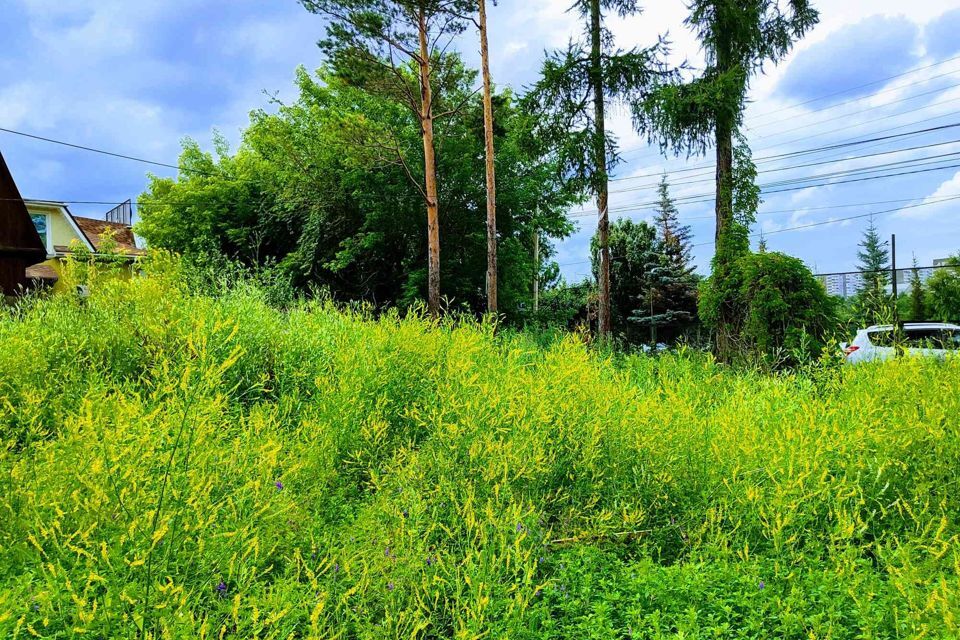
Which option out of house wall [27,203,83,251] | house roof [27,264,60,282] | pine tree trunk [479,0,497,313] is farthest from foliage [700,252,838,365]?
house wall [27,203,83,251]

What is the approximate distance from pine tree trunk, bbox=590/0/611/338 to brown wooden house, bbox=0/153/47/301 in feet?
53.5

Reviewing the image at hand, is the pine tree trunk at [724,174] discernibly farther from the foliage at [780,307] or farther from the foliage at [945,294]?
the foliage at [945,294]

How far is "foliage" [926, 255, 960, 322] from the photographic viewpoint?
21.5 meters

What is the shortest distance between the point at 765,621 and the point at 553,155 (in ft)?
41.3

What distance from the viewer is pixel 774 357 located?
8.58m

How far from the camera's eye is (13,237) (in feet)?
51.7

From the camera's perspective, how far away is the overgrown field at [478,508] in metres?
1.89

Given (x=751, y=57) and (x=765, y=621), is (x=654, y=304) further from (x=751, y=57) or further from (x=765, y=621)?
(x=765, y=621)

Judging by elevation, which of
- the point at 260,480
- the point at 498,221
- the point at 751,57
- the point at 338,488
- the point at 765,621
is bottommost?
the point at 765,621

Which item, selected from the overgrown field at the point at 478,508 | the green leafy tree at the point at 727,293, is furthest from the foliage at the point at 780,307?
the overgrown field at the point at 478,508

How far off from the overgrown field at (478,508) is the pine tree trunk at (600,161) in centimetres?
875

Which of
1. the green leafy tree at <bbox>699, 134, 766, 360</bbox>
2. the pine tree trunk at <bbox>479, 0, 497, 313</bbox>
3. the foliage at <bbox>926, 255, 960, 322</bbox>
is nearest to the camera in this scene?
the green leafy tree at <bbox>699, 134, 766, 360</bbox>

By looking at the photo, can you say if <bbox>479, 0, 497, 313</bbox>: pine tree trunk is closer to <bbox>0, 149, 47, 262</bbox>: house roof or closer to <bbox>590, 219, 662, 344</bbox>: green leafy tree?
→ <bbox>590, 219, 662, 344</bbox>: green leafy tree

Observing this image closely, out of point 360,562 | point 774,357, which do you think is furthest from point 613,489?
point 774,357
